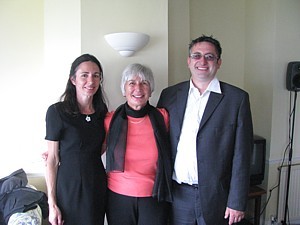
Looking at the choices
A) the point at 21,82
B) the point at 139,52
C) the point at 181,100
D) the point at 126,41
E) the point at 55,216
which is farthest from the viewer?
the point at 21,82

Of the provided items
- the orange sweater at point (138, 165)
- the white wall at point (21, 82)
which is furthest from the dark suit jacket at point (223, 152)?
the white wall at point (21, 82)

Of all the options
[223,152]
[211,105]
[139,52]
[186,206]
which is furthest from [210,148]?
[139,52]

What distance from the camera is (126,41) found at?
1796 millimetres

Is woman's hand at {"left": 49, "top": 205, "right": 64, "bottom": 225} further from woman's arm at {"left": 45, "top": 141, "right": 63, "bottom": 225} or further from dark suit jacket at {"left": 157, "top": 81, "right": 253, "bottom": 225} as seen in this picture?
dark suit jacket at {"left": 157, "top": 81, "right": 253, "bottom": 225}

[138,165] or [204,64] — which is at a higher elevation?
[204,64]

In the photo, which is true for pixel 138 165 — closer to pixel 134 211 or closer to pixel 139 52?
pixel 134 211

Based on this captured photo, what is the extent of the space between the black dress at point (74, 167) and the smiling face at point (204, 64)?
0.70m

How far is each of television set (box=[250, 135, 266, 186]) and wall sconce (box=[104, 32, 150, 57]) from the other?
1.50 m

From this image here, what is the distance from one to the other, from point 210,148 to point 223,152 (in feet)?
0.27

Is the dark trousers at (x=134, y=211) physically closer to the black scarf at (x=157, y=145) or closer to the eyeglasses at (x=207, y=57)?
the black scarf at (x=157, y=145)

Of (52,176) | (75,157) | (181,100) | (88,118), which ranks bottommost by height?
(52,176)

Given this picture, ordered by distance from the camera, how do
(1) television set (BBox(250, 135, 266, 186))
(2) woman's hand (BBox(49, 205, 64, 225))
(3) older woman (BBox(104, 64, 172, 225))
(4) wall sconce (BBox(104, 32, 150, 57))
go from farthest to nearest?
(1) television set (BBox(250, 135, 266, 186)) → (4) wall sconce (BBox(104, 32, 150, 57)) → (3) older woman (BBox(104, 64, 172, 225)) → (2) woman's hand (BBox(49, 205, 64, 225))

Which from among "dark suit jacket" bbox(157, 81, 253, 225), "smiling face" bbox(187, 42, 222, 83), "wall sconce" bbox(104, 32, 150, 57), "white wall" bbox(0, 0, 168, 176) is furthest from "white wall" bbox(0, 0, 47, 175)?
"dark suit jacket" bbox(157, 81, 253, 225)

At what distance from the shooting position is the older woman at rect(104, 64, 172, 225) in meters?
1.56
